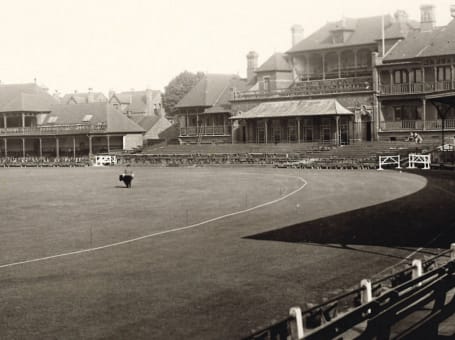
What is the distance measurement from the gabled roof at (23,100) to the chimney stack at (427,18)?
47.7 m

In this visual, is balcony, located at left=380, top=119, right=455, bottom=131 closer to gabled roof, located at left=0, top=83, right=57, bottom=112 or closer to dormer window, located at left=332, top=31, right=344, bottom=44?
dormer window, located at left=332, top=31, right=344, bottom=44

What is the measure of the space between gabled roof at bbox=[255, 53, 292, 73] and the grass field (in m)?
44.9

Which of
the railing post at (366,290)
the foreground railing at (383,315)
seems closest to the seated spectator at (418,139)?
the foreground railing at (383,315)

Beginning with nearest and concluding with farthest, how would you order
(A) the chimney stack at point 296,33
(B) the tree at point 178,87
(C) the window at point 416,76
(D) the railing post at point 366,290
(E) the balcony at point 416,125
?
(D) the railing post at point 366,290 → (E) the balcony at point 416,125 → (C) the window at point 416,76 → (A) the chimney stack at point 296,33 → (B) the tree at point 178,87

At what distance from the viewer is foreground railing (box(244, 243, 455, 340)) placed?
22.5ft

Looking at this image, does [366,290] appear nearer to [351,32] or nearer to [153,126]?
[351,32]

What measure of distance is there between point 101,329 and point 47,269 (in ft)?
17.6

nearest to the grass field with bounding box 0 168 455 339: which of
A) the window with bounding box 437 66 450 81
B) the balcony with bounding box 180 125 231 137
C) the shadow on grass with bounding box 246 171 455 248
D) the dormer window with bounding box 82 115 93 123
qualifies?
the shadow on grass with bounding box 246 171 455 248

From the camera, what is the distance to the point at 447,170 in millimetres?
43375

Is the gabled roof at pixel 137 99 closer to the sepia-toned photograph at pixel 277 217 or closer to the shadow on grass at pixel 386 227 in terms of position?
the sepia-toned photograph at pixel 277 217

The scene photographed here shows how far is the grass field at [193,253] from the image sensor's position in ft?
37.5

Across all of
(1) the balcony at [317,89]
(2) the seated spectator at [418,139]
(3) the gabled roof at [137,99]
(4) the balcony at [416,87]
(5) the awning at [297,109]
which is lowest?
(2) the seated spectator at [418,139]

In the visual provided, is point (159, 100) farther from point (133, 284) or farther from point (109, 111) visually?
point (133, 284)

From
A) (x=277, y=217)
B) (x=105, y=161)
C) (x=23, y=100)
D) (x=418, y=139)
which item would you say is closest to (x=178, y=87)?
(x=23, y=100)
